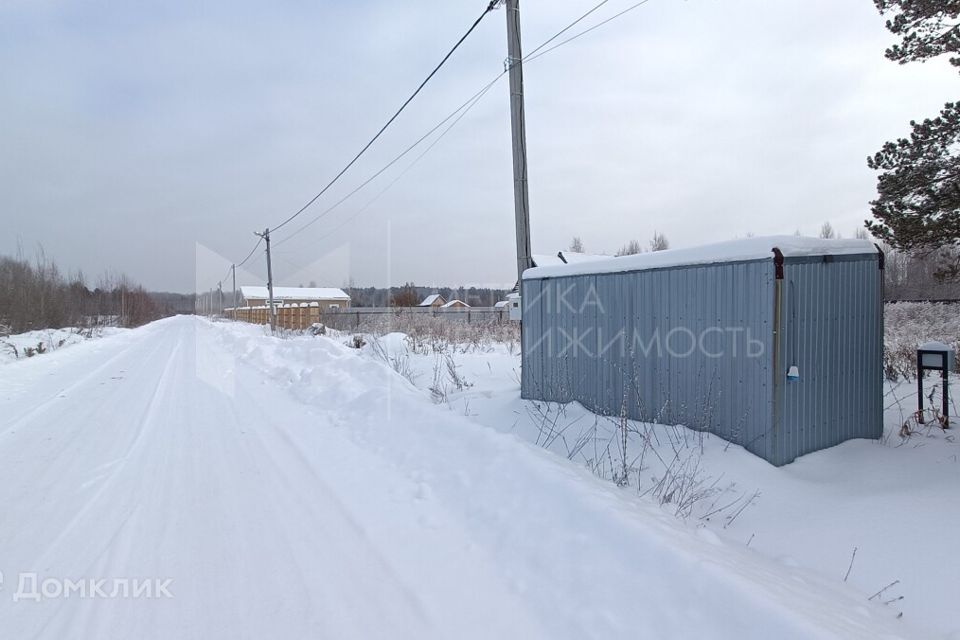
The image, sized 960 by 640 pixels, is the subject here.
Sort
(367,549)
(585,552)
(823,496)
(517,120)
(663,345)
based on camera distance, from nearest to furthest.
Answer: (585,552) → (367,549) → (823,496) → (663,345) → (517,120)

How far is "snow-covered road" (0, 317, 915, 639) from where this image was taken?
7.73 ft

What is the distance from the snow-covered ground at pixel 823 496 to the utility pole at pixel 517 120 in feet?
10.2

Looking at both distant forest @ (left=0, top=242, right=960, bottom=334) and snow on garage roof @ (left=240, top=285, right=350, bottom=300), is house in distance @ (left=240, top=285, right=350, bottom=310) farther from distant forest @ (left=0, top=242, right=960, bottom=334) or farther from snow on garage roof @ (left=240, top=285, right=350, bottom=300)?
distant forest @ (left=0, top=242, right=960, bottom=334)

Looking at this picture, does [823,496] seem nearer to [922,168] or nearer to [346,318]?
[922,168]

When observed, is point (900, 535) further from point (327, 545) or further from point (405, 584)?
point (327, 545)

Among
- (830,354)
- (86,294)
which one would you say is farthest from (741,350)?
(86,294)

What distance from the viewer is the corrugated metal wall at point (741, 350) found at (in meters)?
4.98

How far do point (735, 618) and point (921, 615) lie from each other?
1541 mm

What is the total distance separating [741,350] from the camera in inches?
203

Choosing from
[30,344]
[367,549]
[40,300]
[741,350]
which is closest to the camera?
[367,549]

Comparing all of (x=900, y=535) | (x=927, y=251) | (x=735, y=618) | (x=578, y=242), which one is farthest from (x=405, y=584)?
(x=578, y=242)

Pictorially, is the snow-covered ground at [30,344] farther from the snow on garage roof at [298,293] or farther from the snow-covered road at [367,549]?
the snow on garage roof at [298,293]

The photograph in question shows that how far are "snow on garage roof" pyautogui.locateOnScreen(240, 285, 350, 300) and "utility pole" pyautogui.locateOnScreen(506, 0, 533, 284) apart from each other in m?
67.1

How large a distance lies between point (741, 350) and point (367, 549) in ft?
13.4
